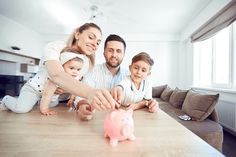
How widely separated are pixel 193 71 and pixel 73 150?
4372mm

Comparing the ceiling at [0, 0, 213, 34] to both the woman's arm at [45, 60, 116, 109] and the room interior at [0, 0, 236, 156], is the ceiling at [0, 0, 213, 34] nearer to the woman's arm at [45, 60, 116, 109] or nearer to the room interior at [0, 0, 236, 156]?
the room interior at [0, 0, 236, 156]

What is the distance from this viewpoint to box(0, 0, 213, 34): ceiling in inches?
121

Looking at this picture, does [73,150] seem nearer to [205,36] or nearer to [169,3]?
[169,3]

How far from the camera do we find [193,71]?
14.0ft

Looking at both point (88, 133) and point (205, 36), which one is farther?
point (205, 36)

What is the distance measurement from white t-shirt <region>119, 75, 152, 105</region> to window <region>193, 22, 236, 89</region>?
2243 mm

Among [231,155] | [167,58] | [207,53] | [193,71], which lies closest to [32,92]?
[231,155]

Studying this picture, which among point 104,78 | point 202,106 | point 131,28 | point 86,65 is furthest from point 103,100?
point 131,28

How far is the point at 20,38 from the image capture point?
444 cm

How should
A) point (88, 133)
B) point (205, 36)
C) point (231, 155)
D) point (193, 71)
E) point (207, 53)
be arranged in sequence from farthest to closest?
1. point (193, 71)
2. point (207, 53)
3. point (205, 36)
4. point (231, 155)
5. point (88, 133)

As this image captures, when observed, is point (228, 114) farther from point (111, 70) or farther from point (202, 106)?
point (111, 70)

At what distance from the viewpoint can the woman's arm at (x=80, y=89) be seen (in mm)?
481

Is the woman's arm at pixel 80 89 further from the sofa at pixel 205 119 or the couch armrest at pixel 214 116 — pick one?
the couch armrest at pixel 214 116

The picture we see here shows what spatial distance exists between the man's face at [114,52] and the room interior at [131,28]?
162 centimetres
